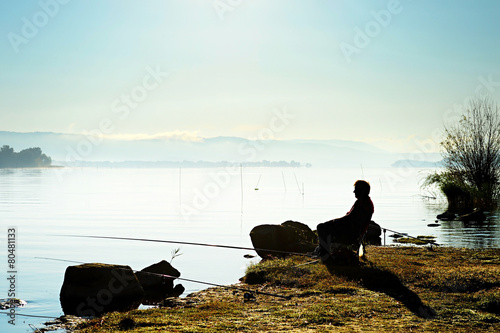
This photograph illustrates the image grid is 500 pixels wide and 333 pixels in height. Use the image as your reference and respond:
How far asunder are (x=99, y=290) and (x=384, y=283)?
24.7 feet

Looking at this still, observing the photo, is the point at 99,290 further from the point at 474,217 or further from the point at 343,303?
the point at 474,217

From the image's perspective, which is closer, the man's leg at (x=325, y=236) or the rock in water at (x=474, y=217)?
the man's leg at (x=325, y=236)

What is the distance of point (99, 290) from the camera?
1347cm

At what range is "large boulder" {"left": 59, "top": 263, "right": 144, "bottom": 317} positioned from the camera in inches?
524

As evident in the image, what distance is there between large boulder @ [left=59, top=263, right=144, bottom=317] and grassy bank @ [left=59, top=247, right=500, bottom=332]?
4.92ft

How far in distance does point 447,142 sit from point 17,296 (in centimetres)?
3679

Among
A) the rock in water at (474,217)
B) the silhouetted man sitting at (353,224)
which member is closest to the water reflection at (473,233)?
the rock in water at (474,217)

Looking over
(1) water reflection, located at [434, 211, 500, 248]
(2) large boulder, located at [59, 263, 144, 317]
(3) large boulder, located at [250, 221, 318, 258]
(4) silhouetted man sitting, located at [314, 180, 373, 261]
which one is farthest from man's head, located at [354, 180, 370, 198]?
(1) water reflection, located at [434, 211, 500, 248]

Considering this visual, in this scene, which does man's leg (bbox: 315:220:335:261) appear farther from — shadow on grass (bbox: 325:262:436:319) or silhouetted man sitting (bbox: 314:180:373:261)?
shadow on grass (bbox: 325:262:436:319)

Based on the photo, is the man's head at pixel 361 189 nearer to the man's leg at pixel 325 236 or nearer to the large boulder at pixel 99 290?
the man's leg at pixel 325 236

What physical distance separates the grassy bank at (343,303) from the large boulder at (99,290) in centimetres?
150

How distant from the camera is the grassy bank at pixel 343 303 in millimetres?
9273

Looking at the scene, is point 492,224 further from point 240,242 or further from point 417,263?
point 417,263

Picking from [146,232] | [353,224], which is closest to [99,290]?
[353,224]
